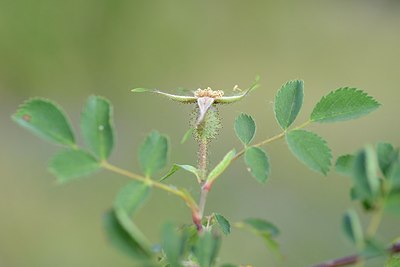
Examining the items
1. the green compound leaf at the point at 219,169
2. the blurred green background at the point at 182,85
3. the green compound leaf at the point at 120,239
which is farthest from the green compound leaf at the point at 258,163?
the blurred green background at the point at 182,85

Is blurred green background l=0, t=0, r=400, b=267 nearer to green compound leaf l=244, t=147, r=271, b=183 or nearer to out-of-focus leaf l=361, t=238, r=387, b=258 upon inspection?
green compound leaf l=244, t=147, r=271, b=183

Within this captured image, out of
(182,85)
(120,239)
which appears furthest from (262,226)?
(182,85)

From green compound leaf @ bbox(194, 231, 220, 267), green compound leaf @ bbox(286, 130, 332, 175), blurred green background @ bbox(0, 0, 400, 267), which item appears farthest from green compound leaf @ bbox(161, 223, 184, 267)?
blurred green background @ bbox(0, 0, 400, 267)

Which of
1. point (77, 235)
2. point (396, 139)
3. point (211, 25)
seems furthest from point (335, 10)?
point (77, 235)

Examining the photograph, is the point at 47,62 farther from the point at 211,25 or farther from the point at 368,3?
the point at 368,3

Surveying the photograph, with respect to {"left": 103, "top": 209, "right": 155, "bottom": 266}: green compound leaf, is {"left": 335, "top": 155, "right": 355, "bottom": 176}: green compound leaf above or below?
above

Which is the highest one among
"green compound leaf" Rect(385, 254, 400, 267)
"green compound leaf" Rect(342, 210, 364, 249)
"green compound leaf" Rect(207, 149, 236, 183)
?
"green compound leaf" Rect(207, 149, 236, 183)
